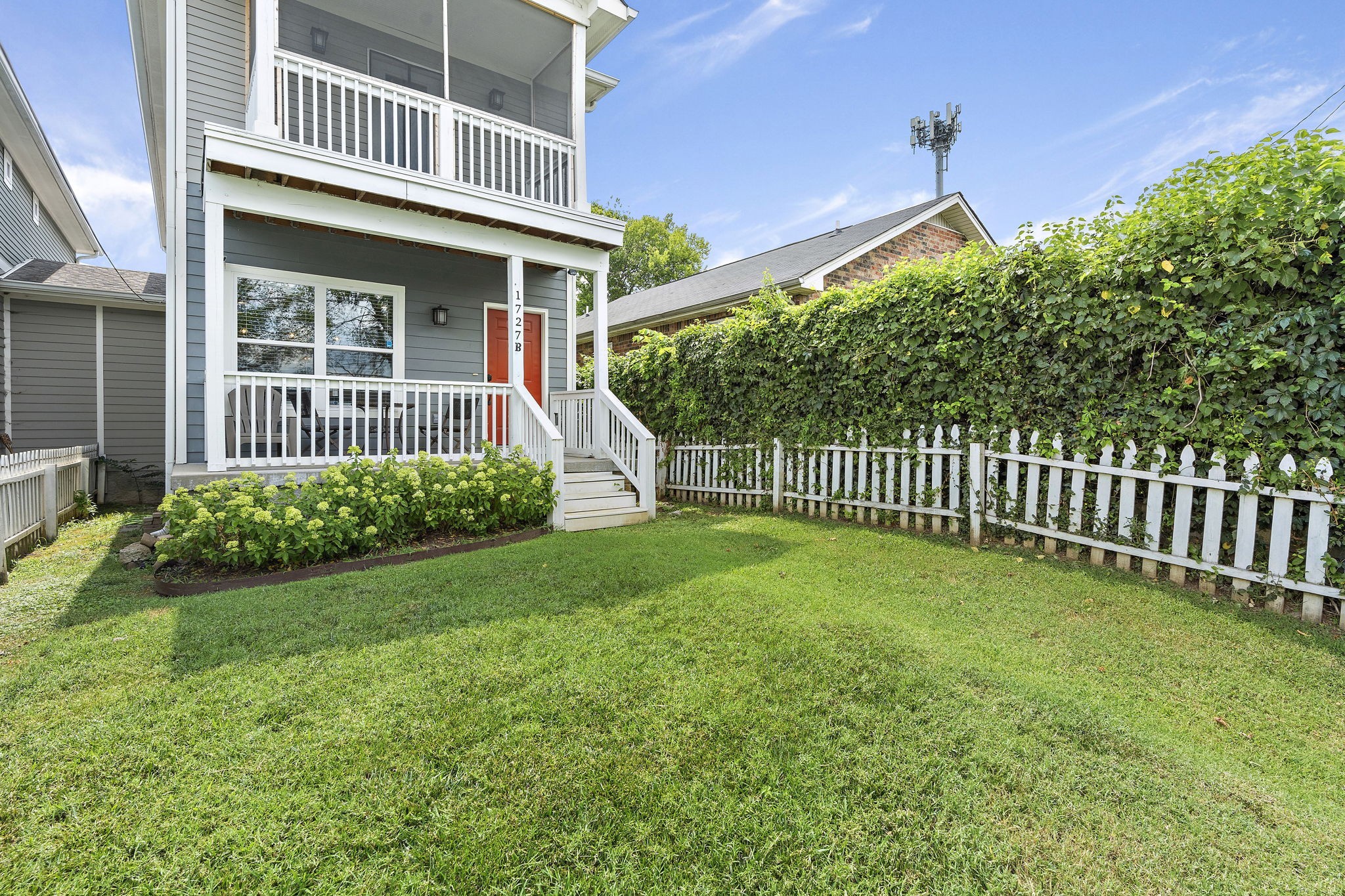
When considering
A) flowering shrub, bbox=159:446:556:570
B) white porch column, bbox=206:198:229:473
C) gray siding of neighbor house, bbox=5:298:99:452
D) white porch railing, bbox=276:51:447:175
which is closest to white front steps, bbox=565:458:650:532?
flowering shrub, bbox=159:446:556:570

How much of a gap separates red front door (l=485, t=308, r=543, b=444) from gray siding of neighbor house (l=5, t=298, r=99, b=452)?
6298mm

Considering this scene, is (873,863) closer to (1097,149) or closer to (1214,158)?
(1214,158)

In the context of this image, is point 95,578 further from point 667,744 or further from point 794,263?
point 794,263

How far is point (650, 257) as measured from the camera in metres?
36.5

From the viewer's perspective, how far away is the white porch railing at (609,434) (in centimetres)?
684

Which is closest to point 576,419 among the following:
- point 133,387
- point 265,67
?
point 265,67

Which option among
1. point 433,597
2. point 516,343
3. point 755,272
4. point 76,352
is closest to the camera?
point 433,597

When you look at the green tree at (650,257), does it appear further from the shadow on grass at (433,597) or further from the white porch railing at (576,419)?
the shadow on grass at (433,597)

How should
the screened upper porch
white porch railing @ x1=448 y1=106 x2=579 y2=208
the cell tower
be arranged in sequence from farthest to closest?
the cell tower → white porch railing @ x1=448 y1=106 x2=579 y2=208 → the screened upper porch

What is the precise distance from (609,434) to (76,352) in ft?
28.5

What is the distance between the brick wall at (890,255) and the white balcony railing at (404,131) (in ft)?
15.7

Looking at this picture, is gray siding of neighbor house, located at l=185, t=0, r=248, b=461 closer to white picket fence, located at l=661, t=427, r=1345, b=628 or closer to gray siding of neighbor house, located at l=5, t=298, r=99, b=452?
gray siding of neighbor house, located at l=5, t=298, r=99, b=452

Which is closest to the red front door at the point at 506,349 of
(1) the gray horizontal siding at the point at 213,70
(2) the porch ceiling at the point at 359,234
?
(2) the porch ceiling at the point at 359,234

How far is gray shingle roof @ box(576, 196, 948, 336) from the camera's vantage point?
11.6 m
